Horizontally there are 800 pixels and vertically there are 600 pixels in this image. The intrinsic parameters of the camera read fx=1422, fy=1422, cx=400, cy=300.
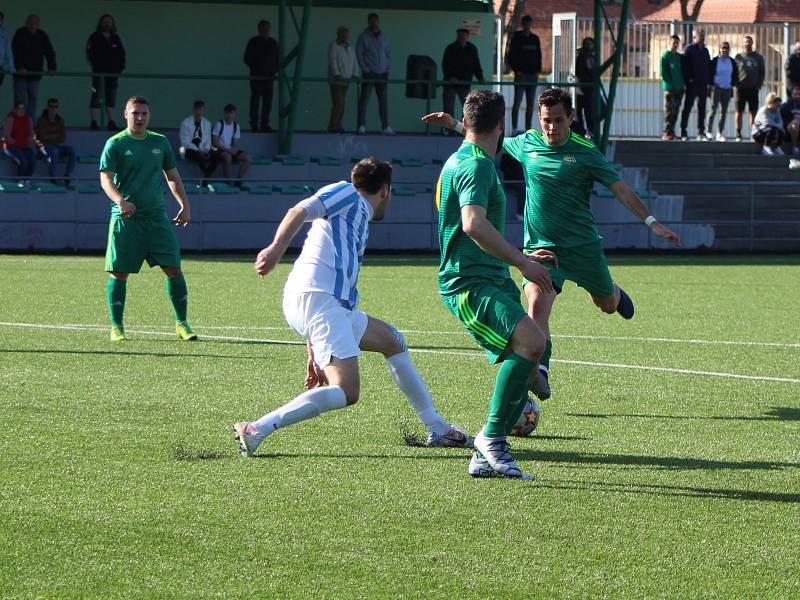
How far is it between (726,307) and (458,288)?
31.0 feet

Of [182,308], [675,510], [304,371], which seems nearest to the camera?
[675,510]

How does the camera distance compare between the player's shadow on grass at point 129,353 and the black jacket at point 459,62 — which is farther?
the black jacket at point 459,62

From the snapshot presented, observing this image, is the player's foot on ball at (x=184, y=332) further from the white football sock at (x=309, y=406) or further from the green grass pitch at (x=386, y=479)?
the white football sock at (x=309, y=406)

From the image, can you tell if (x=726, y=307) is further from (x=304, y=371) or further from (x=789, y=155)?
(x=789, y=155)

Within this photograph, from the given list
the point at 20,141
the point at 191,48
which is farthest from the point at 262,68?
the point at 20,141

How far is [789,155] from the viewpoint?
28.3m

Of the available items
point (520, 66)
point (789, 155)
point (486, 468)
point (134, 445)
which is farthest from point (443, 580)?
point (789, 155)

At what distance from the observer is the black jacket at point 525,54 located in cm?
2686

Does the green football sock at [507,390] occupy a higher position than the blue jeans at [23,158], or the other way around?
the blue jeans at [23,158]

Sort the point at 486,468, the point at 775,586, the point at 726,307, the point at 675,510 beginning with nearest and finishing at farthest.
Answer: the point at 775,586 < the point at 675,510 < the point at 486,468 < the point at 726,307

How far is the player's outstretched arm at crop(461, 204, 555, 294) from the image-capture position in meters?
6.18

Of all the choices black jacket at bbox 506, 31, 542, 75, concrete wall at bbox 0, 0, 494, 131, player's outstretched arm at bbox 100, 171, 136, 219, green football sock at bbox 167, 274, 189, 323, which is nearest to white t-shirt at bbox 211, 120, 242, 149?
concrete wall at bbox 0, 0, 494, 131

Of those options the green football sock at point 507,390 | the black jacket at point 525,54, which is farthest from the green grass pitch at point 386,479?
the black jacket at point 525,54

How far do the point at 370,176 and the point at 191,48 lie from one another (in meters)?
22.7
